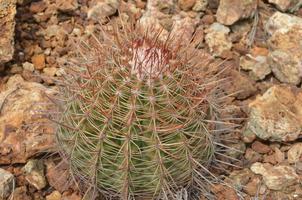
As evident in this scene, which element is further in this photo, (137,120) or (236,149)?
(236,149)

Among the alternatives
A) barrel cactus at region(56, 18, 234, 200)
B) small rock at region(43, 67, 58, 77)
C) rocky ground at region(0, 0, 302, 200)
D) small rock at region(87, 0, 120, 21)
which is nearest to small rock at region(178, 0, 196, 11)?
rocky ground at region(0, 0, 302, 200)

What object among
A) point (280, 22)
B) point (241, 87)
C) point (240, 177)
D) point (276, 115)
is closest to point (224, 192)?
point (240, 177)

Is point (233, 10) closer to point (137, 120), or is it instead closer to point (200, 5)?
point (200, 5)

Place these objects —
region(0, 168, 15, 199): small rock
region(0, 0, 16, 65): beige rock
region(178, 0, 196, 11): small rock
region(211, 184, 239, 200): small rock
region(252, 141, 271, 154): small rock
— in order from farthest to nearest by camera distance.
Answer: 1. region(178, 0, 196, 11): small rock
2. region(0, 0, 16, 65): beige rock
3. region(252, 141, 271, 154): small rock
4. region(211, 184, 239, 200): small rock
5. region(0, 168, 15, 199): small rock

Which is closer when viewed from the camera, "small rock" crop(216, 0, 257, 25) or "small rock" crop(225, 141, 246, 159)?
"small rock" crop(225, 141, 246, 159)

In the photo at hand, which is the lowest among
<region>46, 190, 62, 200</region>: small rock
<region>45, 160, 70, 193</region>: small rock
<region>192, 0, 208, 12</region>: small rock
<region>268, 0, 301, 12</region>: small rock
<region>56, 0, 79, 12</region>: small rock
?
<region>46, 190, 62, 200</region>: small rock

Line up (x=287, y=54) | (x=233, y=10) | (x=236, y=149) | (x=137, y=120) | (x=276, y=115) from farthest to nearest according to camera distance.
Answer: (x=233, y=10) → (x=287, y=54) → (x=276, y=115) → (x=236, y=149) → (x=137, y=120)

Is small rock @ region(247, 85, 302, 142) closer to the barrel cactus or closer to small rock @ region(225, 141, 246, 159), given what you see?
small rock @ region(225, 141, 246, 159)
